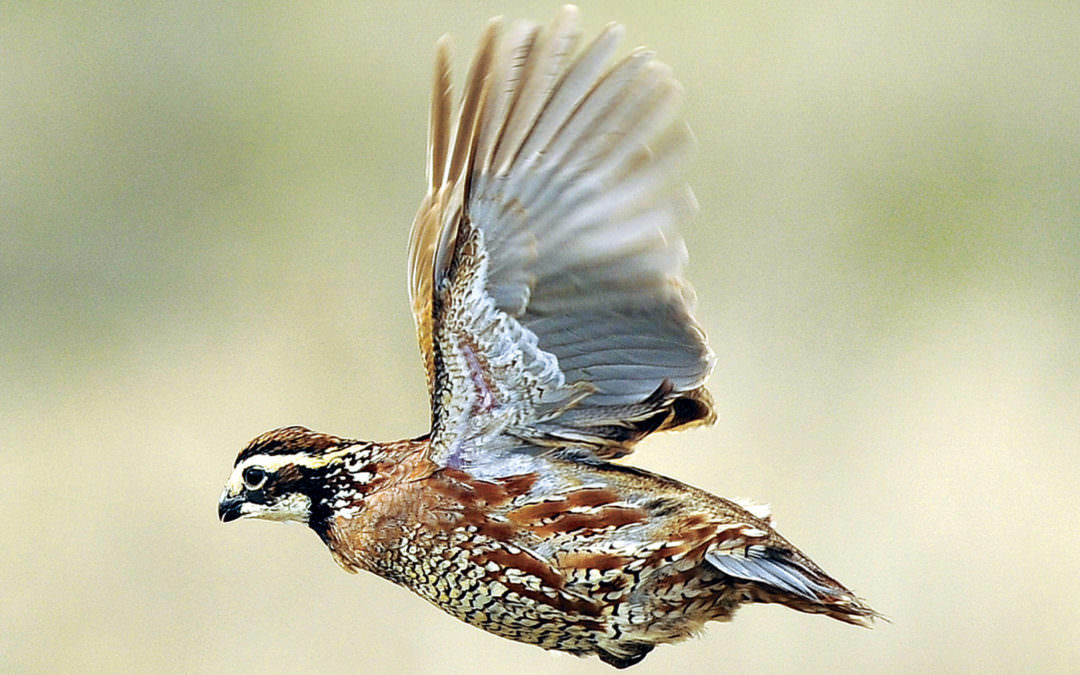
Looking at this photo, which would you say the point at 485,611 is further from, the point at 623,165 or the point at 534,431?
the point at 623,165

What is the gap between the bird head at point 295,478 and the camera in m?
1.55

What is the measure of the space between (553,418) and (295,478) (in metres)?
0.29

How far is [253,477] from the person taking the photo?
1.55 meters

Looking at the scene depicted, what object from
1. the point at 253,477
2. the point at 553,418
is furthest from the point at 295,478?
the point at 553,418

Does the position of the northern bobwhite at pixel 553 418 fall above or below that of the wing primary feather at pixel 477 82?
below

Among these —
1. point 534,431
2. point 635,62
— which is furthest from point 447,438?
point 635,62

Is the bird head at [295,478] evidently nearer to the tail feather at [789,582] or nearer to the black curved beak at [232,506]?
the black curved beak at [232,506]

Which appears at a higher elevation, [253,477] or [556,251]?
[556,251]

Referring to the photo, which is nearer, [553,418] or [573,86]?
[573,86]

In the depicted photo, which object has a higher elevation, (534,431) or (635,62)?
(635,62)

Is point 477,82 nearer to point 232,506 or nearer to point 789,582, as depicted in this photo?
point 232,506

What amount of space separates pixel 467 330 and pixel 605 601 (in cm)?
33

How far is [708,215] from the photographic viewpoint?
3443 millimetres

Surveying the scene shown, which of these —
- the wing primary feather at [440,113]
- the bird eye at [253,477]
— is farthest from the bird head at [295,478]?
the wing primary feather at [440,113]
